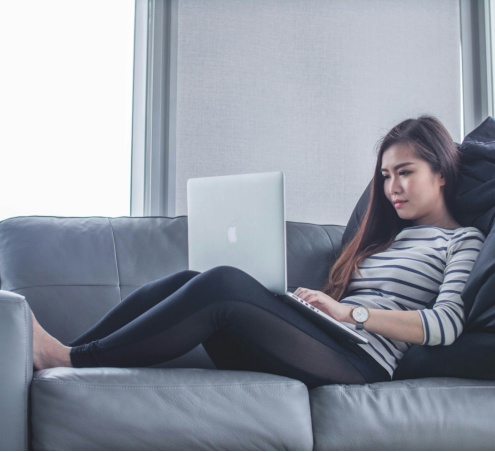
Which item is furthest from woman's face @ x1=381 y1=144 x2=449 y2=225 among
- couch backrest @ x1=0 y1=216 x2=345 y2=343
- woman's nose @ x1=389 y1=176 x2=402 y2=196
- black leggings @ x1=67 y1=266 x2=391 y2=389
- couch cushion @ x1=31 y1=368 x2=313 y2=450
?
couch cushion @ x1=31 y1=368 x2=313 y2=450

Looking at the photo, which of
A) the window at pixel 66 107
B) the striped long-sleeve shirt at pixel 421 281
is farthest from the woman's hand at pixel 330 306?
the window at pixel 66 107

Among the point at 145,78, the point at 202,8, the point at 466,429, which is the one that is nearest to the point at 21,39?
the point at 145,78

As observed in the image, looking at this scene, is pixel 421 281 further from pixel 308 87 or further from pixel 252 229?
pixel 308 87

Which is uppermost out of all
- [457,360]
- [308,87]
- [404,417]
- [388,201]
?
[308,87]

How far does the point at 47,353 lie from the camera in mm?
1216

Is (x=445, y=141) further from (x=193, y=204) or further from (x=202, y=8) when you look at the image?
(x=202, y=8)

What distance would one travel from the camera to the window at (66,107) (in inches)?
89.4

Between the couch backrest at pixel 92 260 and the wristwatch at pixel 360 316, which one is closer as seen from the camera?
the wristwatch at pixel 360 316

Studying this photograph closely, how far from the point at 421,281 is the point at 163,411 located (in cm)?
81

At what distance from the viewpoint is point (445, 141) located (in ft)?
5.49

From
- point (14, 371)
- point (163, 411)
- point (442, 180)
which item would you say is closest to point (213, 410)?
point (163, 411)

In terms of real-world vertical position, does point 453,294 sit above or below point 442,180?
below

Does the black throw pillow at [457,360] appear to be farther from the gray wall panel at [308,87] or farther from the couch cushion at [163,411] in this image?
the gray wall panel at [308,87]

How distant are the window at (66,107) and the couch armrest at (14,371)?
1.25m
